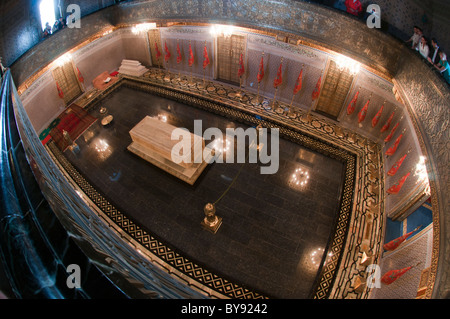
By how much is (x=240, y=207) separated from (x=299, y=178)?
1745 millimetres

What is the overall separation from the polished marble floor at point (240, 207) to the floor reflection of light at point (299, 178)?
0.08 metres

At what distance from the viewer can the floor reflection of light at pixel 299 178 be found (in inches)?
256

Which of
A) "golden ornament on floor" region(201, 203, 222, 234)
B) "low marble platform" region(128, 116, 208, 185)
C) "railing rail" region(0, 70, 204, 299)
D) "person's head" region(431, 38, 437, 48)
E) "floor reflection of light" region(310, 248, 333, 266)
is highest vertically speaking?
"person's head" region(431, 38, 437, 48)

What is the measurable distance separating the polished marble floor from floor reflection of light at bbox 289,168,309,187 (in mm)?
76

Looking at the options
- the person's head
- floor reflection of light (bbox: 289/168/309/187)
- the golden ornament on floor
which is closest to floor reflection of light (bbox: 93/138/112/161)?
the golden ornament on floor

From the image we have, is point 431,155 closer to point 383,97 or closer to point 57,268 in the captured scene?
point 383,97

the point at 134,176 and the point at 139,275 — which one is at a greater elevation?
the point at 134,176

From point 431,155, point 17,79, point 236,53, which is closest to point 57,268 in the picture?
point 431,155


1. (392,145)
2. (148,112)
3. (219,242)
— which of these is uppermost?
(392,145)

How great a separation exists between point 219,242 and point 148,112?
16.8 feet

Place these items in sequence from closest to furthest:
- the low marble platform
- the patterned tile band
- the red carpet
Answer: the patterned tile band
the low marble platform
the red carpet

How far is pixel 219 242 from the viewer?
5.57 meters

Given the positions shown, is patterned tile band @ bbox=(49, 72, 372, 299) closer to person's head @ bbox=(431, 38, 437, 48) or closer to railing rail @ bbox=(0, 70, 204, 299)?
person's head @ bbox=(431, 38, 437, 48)

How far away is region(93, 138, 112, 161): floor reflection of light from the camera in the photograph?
7.30m
